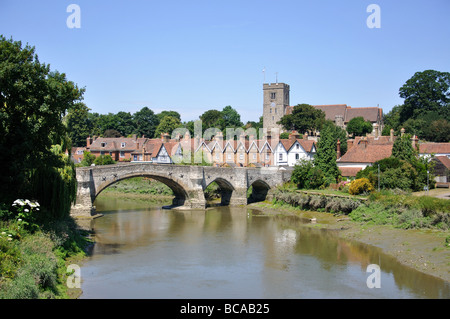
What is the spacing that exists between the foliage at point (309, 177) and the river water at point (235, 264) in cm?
1125

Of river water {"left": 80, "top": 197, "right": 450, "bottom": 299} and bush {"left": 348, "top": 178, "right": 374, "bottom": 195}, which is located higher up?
bush {"left": 348, "top": 178, "right": 374, "bottom": 195}

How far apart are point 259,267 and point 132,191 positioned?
42.2m

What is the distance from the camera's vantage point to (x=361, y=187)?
1800 inches

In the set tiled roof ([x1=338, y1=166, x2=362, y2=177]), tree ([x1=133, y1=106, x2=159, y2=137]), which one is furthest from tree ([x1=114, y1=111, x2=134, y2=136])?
tiled roof ([x1=338, y1=166, x2=362, y2=177])

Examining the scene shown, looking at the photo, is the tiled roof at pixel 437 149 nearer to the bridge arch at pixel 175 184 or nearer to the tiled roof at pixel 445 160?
the tiled roof at pixel 445 160

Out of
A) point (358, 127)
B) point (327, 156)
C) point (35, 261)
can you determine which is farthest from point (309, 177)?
point (358, 127)

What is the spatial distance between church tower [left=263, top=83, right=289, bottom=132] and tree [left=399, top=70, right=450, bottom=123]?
2783 centimetres

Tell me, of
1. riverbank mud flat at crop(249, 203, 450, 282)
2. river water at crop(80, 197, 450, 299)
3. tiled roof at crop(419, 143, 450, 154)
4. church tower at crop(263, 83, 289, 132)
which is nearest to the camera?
river water at crop(80, 197, 450, 299)

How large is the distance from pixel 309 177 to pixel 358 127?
3910cm

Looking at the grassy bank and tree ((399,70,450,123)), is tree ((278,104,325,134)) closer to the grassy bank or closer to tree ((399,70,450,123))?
tree ((399,70,450,123))

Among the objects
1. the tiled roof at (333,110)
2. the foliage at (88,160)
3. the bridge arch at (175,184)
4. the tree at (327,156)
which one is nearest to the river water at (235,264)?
the bridge arch at (175,184)

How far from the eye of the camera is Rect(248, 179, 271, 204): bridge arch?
58.5m

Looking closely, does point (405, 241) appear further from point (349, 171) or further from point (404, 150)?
point (349, 171)
